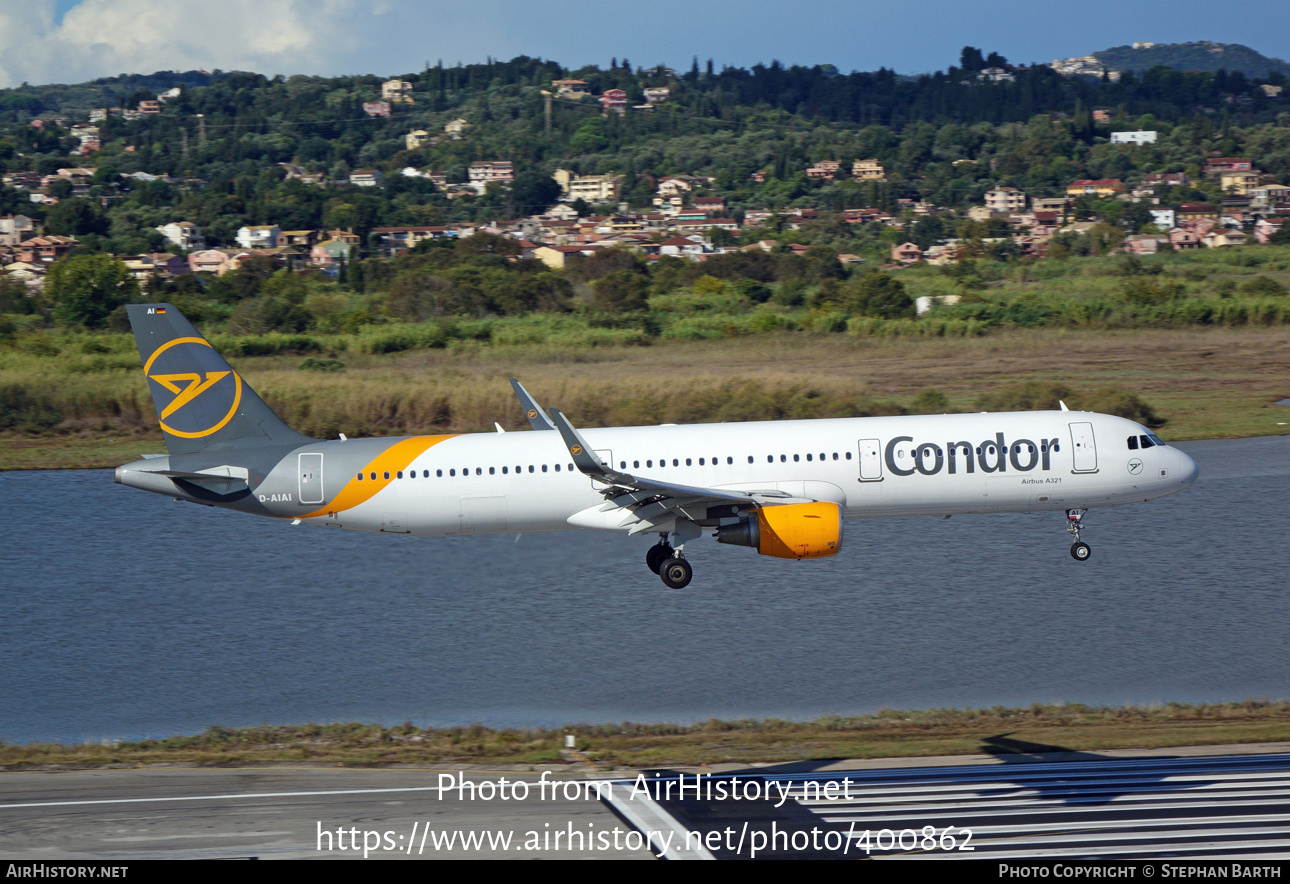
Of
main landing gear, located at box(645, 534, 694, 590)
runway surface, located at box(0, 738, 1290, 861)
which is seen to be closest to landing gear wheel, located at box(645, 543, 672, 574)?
main landing gear, located at box(645, 534, 694, 590)

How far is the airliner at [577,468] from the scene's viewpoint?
35.2 metres

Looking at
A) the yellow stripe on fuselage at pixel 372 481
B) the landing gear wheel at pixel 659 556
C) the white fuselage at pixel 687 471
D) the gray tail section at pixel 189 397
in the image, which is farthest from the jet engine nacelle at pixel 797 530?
the gray tail section at pixel 189 397

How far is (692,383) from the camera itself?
76375mm

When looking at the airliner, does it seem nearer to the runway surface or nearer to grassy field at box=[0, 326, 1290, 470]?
the runway surface

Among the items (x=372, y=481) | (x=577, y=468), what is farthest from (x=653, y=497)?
(x=372, y=481)

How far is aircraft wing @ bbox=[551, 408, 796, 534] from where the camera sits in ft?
105

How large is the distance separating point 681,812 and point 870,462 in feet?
42.6

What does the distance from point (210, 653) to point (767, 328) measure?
61.8 m

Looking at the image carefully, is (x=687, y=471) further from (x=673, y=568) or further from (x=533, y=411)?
(x=533, y=411)

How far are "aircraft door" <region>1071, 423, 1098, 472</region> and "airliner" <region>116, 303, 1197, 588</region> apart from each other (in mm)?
40

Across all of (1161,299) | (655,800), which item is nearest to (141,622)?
(655,800)

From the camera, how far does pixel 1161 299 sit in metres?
102

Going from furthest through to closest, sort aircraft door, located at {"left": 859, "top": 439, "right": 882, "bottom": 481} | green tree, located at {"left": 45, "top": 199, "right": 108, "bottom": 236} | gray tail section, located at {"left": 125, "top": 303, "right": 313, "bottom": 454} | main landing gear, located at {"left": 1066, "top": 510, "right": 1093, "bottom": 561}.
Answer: green tree, located at {"left": 45, "top": 199, "right": 108, "bottom": 236} < main landing gear, located at {"left": 1066, "top": 510, "right": 1093, "bottom": 561} < gray tail section, located at {"left": 125, "top": 303, "right": 313, "bottom": 454} < aircraft door, located at {"left": 859, "top": 439, "right": 882, "bottom": 481}

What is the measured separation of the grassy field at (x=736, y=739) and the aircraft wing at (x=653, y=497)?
5.49 metres
